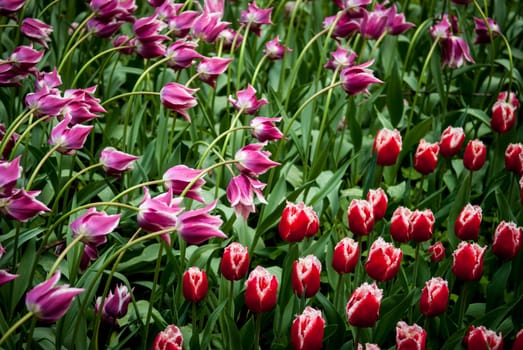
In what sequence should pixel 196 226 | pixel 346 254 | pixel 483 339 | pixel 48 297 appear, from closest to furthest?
pixel 48 297
pixel 196 226
pixel 483 339
pixel 346 254

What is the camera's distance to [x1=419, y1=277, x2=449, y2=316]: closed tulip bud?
5.48 feet

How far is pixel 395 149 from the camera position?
2.11 m

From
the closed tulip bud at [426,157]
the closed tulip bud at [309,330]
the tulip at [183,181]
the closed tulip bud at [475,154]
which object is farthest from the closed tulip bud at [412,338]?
the closed tulip bud at [475,154]

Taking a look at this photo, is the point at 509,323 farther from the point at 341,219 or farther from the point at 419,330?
the point at 341,219

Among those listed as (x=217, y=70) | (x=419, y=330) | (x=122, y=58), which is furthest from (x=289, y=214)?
(x=122, y=58)

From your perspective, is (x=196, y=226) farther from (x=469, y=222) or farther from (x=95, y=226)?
(x=469, y=222)

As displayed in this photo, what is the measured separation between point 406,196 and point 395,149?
451mm

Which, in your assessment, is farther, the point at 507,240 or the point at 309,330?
the point at 507,240

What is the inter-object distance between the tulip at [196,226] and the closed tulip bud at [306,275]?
0.94 ft

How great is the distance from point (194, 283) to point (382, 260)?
0.42m

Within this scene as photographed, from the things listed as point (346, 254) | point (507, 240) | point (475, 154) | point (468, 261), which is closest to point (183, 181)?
point (346, 254)

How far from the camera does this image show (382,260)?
1658 millimetres

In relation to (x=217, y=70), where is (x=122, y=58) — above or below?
below

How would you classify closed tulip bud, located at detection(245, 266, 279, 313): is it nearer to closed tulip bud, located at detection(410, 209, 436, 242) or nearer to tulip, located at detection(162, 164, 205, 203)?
tulip, located at detection(162, 164, 205, 203)
